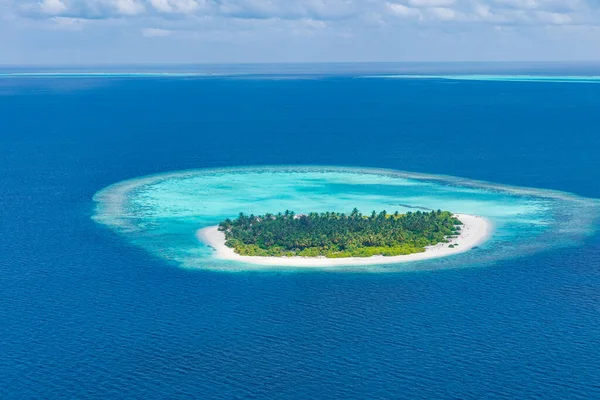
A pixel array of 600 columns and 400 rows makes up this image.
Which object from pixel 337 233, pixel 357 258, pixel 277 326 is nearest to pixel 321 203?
pixel 337 233

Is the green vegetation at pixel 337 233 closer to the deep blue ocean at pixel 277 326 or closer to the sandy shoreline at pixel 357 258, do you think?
the sandy shoreline at pixel 357 258

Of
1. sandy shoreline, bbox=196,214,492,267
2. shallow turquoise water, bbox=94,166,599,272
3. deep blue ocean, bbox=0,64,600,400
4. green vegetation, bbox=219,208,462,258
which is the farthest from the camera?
shallow turquoise water, bbox=94,166,599,272

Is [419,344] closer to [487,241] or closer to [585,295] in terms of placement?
[585,295]

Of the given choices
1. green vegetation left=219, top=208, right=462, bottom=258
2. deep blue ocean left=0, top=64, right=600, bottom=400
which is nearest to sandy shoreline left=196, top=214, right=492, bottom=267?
green vegetation left=219, top=208, right=462, bottom=258

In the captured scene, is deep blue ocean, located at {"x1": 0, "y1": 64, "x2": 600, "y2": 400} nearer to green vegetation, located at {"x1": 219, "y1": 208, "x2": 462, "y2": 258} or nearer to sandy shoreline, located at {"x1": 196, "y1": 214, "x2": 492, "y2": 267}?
sandy shoreline, located at {"x1": 196, "y1": 214, "x2": 492, "y2": 267}

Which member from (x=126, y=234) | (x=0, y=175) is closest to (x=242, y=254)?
(x=126, y=234)

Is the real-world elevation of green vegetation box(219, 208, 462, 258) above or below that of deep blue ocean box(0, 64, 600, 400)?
above

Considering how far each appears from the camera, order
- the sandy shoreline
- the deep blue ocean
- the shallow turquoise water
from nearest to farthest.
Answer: the deep blue ocean, the sandy shoreline, the shallow turquoise water

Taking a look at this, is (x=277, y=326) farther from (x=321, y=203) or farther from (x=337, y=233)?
(x=321, y=203)

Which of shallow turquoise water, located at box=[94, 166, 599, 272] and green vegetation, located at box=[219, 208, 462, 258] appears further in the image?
shallow turquoise water, located at box=[94, 166, 599, 272]
